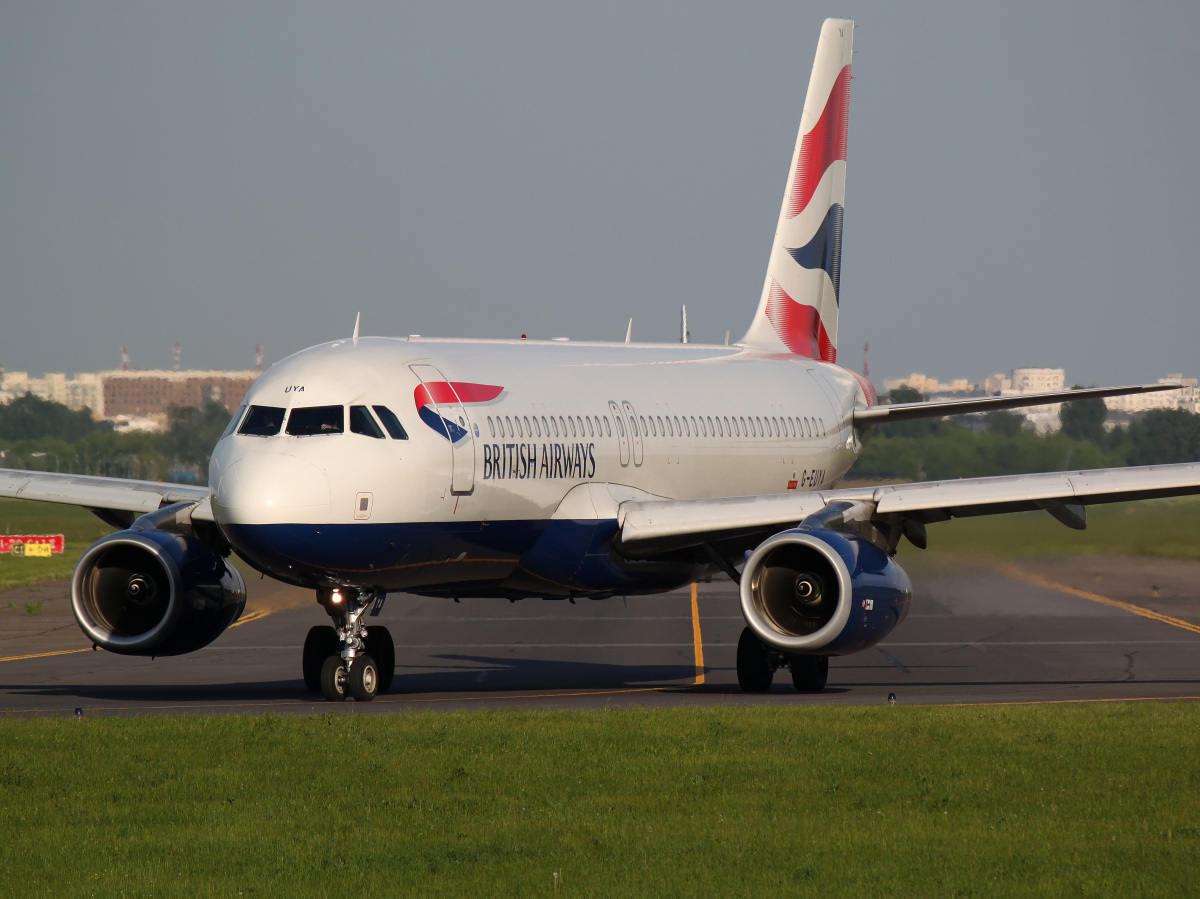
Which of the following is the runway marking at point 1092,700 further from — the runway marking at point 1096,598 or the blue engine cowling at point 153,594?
the runway marking at point 1096,598

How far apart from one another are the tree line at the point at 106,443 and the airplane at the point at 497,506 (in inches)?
763

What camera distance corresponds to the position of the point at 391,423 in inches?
723

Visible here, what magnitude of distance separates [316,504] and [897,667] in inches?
412

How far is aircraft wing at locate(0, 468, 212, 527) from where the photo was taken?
2236cm

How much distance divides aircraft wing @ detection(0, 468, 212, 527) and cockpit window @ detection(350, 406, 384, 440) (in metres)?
4.71

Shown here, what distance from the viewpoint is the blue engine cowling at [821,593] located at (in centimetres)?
1859

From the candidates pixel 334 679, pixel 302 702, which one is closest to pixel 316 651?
pixel 302 702

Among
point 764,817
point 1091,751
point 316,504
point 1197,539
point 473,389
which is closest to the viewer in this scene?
point 764,817

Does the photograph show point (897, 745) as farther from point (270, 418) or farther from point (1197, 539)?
point (1197, 539)

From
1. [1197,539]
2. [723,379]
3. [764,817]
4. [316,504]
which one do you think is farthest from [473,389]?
[1197,539]

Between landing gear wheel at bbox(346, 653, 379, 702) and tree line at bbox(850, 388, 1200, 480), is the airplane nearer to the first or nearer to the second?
landing gear wheel at bbox(346, 653, 379, 702)

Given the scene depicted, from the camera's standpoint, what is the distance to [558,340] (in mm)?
24422

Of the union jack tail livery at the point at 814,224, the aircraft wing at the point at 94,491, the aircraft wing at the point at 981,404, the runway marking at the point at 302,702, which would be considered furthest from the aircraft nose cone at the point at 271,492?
the union jack tail livery at the point at 814,224

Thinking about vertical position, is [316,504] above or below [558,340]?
below
